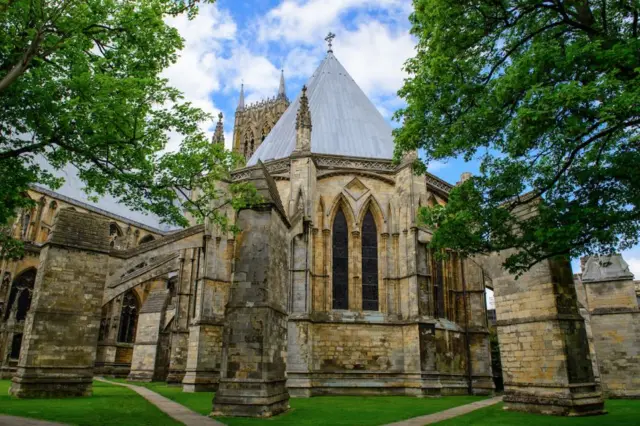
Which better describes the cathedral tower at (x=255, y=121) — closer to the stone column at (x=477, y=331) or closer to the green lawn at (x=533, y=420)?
the stone column at (x=477, y=331)

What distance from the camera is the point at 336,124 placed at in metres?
23.9

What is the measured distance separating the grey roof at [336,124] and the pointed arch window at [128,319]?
758 inches

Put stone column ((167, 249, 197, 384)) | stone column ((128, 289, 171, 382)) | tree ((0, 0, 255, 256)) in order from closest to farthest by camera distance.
Result: tree ((0, 0, 255, 256)) < stone column ((167, 249, 197, 384)) < stone column ((128, 289, 171, 382))

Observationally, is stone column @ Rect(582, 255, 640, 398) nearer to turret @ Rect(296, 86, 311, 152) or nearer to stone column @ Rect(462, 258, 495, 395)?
stone column @ Rect(462, 258, 495, 395)

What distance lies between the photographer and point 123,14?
961 cm

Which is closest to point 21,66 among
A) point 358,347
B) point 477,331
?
point 358,347

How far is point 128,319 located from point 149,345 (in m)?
11.1

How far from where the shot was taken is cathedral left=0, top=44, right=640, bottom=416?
11.6 m

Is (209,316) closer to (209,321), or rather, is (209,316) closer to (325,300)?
(209,321)

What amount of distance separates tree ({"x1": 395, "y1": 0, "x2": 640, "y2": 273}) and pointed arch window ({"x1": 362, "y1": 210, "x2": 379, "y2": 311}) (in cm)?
888

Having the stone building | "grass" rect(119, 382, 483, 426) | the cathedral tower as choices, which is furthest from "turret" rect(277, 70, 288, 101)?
"grass" rect(119, 382, 483, 426)

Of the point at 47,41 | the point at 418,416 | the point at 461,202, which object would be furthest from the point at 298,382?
the point at 47,41

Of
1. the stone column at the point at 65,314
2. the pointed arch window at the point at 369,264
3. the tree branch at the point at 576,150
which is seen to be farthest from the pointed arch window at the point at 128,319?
the tree branch at the point at 576,150

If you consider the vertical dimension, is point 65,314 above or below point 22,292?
below
